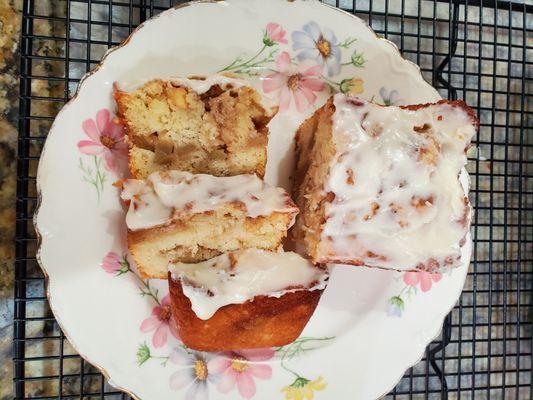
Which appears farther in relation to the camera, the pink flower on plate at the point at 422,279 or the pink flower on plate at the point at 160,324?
the pink flower on plate at the point at 422,279

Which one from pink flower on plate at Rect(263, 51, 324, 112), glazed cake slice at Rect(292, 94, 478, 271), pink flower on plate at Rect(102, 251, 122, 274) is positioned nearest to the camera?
glazed cake slice at Rect(292, 94, 478, 271)

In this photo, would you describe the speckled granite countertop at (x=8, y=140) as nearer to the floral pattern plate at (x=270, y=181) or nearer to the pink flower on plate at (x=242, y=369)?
the floral pattern plate at (x=270, y=181)

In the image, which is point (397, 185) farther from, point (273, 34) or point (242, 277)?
point (273, 34)

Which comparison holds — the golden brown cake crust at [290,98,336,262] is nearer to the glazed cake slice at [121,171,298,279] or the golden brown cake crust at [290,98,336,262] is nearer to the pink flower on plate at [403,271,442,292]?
the glazed cake slice at [121,171,298,279]

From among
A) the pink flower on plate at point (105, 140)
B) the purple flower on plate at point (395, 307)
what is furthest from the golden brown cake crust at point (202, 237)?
the purple flower on plate at point (395, 307)

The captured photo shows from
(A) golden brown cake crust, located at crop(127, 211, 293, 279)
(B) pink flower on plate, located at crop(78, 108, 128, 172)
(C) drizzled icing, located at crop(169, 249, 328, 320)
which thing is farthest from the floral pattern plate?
(C) drizzled icing, located at crop(169, 249, 328, 320)
